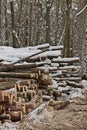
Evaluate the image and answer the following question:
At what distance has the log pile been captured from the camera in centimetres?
880

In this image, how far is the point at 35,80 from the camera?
1109cm

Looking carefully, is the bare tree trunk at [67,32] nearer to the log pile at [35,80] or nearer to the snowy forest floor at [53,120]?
the log pile at [35,80]

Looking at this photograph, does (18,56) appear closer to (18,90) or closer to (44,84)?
(44,84)

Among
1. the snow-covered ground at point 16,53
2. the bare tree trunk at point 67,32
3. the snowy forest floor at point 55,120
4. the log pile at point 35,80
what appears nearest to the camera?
the snowy forest floor at point 55,120

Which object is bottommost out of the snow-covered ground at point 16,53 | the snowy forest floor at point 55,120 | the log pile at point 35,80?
the snowy forest floor at point 55,120

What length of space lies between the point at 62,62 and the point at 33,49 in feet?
4.16

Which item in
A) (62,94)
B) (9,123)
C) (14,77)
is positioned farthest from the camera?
(62,94)

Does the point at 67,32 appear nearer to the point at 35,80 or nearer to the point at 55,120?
the point at 35,80

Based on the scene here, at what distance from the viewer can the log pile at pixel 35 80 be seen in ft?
28.9

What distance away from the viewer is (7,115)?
858 cm

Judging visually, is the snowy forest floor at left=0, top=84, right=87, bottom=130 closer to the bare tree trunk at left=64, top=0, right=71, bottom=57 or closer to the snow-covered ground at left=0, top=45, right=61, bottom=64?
the snow-covered ground at left=0, top=45, right=61, bottom=64

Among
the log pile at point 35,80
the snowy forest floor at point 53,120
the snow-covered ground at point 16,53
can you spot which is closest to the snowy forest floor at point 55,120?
the snowy forest floor at point 53,120

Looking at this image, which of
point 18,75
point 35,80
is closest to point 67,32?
point 35,80

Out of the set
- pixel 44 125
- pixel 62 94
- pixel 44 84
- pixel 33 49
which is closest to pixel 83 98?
pixel 62 94
